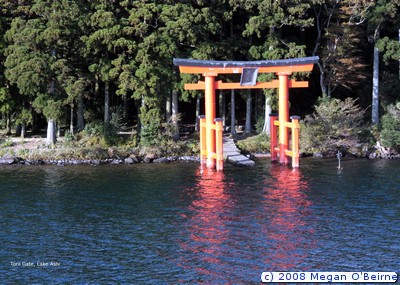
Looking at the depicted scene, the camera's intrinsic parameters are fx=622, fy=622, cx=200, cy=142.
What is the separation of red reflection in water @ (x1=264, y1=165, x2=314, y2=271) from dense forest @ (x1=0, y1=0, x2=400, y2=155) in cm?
1019

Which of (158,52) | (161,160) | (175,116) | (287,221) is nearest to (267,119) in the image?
(175,116)

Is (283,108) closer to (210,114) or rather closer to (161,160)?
(210,114)

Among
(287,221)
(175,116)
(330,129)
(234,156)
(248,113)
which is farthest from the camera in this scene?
(248,113)

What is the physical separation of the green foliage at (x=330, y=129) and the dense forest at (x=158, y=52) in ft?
0.24

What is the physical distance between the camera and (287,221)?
24.3 metres

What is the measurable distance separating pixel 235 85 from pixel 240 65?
123 centimetres

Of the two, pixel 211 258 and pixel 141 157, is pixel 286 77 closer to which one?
pixel 141 157

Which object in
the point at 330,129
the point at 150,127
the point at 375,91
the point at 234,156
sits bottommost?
the point at 234,156

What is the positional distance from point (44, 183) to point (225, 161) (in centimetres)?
1172

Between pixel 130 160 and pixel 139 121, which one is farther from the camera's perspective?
pixel 139 121

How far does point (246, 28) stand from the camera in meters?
44.4

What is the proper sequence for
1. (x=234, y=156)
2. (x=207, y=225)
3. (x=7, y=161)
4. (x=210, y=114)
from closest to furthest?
(x=207, y=225) < (x=210, y=114) < (x=234, y=156) < (x=7, y=161)

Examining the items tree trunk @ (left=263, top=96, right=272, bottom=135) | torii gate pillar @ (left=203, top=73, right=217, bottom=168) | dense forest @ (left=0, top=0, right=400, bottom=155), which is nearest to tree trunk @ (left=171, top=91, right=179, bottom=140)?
dense forest @ (left=0, top=0, right=400, bottom=155)

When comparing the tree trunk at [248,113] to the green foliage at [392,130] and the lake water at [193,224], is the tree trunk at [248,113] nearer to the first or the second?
the green foliage at [392,130]
